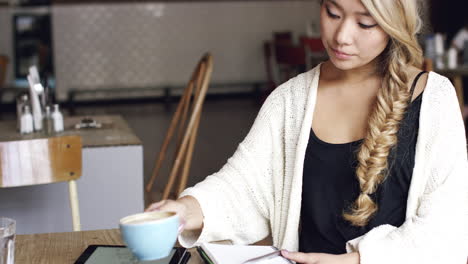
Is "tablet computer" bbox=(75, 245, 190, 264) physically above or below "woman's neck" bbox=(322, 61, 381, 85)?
below

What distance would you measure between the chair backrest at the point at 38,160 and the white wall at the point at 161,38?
742 centimetres

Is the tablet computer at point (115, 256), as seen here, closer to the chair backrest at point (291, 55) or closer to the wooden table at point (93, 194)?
the wooden table at point (93, 194)

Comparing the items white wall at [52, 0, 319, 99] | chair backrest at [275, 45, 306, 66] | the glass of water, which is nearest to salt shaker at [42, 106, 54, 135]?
the glass of water

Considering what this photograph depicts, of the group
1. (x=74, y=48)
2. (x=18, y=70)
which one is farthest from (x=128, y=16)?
(x=18, y=70)

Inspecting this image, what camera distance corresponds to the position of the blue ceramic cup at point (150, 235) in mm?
866

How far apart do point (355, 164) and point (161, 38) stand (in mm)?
8321

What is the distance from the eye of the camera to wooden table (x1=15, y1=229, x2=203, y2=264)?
1.19 metres

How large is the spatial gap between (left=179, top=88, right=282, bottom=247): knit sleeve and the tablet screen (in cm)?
18

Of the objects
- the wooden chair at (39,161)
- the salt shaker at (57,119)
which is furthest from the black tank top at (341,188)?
the salt shaker at (57,119)

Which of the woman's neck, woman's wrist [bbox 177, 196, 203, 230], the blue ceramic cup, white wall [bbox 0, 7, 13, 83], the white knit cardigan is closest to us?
the blue ceramic cup

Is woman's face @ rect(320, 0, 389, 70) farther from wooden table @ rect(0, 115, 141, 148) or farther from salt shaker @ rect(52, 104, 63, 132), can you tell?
salt shaker @ rect(52, 104, 63, 132)

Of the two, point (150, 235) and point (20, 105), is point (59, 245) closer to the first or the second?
point (150, 235)

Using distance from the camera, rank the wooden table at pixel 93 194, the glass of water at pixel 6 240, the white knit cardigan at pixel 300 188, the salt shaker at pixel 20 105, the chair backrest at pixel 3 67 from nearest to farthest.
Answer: the glass of water at pixel 6 240 < the white knit cardigan at pixel 300 188 < the wooden table at pixel 93 194 < the salt shaker at pixel 20 105 < the chair backrest at pixel 3 67

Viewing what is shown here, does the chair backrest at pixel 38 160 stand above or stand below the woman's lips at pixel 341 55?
below
